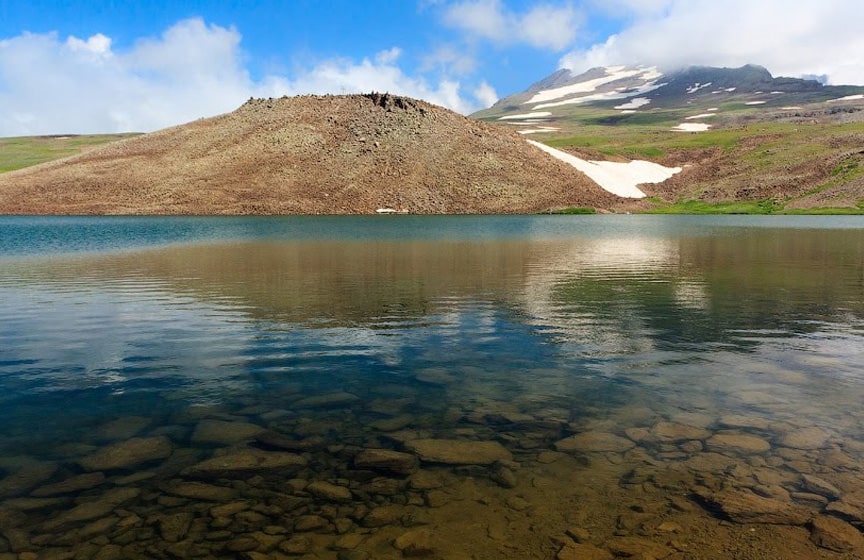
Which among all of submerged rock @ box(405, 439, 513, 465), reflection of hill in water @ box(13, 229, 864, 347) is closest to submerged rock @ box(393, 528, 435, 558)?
submerged rock @ box(405, 439, 513, 465)

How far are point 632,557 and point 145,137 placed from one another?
14639 centimetres

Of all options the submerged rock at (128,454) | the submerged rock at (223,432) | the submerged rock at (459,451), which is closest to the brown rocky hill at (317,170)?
the submerged rock at (223,432)

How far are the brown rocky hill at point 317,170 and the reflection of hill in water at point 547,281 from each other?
61.1 m

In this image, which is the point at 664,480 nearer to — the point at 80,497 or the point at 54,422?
the point at 80,497

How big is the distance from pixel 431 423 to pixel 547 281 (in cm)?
1963

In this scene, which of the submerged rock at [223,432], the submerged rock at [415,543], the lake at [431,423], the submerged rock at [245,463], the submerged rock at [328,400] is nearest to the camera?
the submerged rock at [415,543]

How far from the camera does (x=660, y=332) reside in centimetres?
1866

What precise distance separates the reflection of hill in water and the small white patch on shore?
7259cm

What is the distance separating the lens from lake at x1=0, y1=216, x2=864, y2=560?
24.7 feet

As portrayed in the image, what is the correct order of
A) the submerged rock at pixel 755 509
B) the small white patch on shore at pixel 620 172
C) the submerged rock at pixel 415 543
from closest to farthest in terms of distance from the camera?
1. the submerged rock at pixel 415 543
2. the submerged rock at pixel 755 509
3. the small white patch on shore at pixel 620 172

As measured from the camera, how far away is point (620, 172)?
427ft

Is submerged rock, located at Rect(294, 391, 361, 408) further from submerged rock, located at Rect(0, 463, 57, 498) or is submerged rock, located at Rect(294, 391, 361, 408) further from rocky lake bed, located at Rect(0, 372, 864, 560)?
submerged rock, located at Rect(0, 463, 57, 498)

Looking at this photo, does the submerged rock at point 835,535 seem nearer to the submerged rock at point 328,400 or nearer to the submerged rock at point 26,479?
the submerged rock at point 328,400

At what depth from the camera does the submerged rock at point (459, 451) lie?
375 inches
